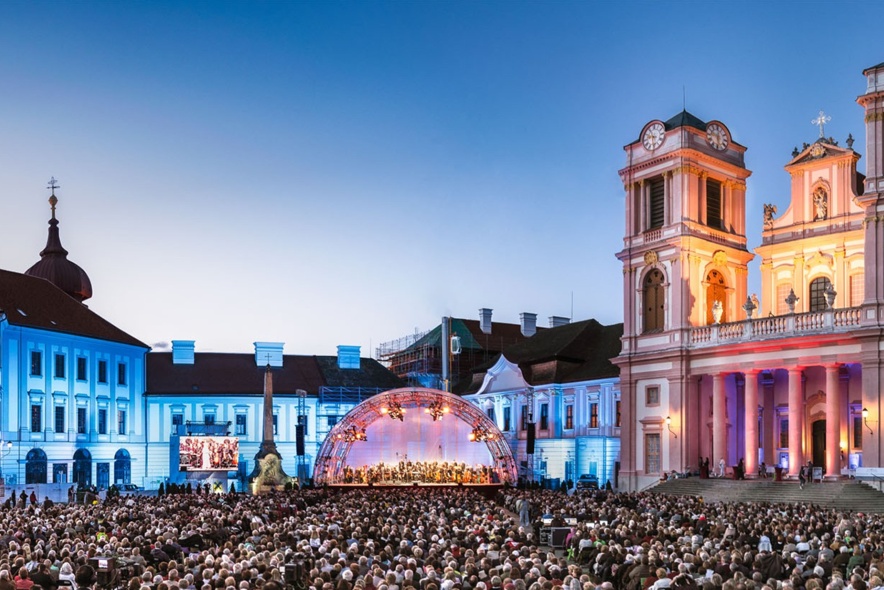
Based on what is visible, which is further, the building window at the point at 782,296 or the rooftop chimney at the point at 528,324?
the rooftop chimney at the point at 528,324

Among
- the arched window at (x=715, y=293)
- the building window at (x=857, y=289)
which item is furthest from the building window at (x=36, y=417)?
the building window at (x=857, y=289)

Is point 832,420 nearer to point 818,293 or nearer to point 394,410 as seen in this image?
point 818,293

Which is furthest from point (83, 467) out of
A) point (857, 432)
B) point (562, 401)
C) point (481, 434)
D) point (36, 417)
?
point (857, 432)

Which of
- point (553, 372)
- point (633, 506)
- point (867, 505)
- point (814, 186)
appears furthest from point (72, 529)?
point (553, 372)

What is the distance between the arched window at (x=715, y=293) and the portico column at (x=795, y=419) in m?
6.69

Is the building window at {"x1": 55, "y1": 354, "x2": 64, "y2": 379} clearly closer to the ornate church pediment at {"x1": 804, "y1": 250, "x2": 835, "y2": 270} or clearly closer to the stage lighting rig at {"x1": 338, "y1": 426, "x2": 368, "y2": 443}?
the stage lighting rig at {"x1": 338, "y1": 426, "x2": 368, "y2": 443}

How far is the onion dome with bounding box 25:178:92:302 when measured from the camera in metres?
81.4

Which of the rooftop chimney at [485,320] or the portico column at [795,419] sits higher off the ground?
the rooftop chimney at [485,320]

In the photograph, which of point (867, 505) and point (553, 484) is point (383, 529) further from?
point (553, 484)

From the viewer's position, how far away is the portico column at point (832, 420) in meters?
47.5

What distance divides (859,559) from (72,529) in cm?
1885

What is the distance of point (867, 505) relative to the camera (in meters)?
42.2

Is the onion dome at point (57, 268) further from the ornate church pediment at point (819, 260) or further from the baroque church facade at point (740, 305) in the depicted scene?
the ornate church pediment at point (819, 260)

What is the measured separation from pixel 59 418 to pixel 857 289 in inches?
1729
